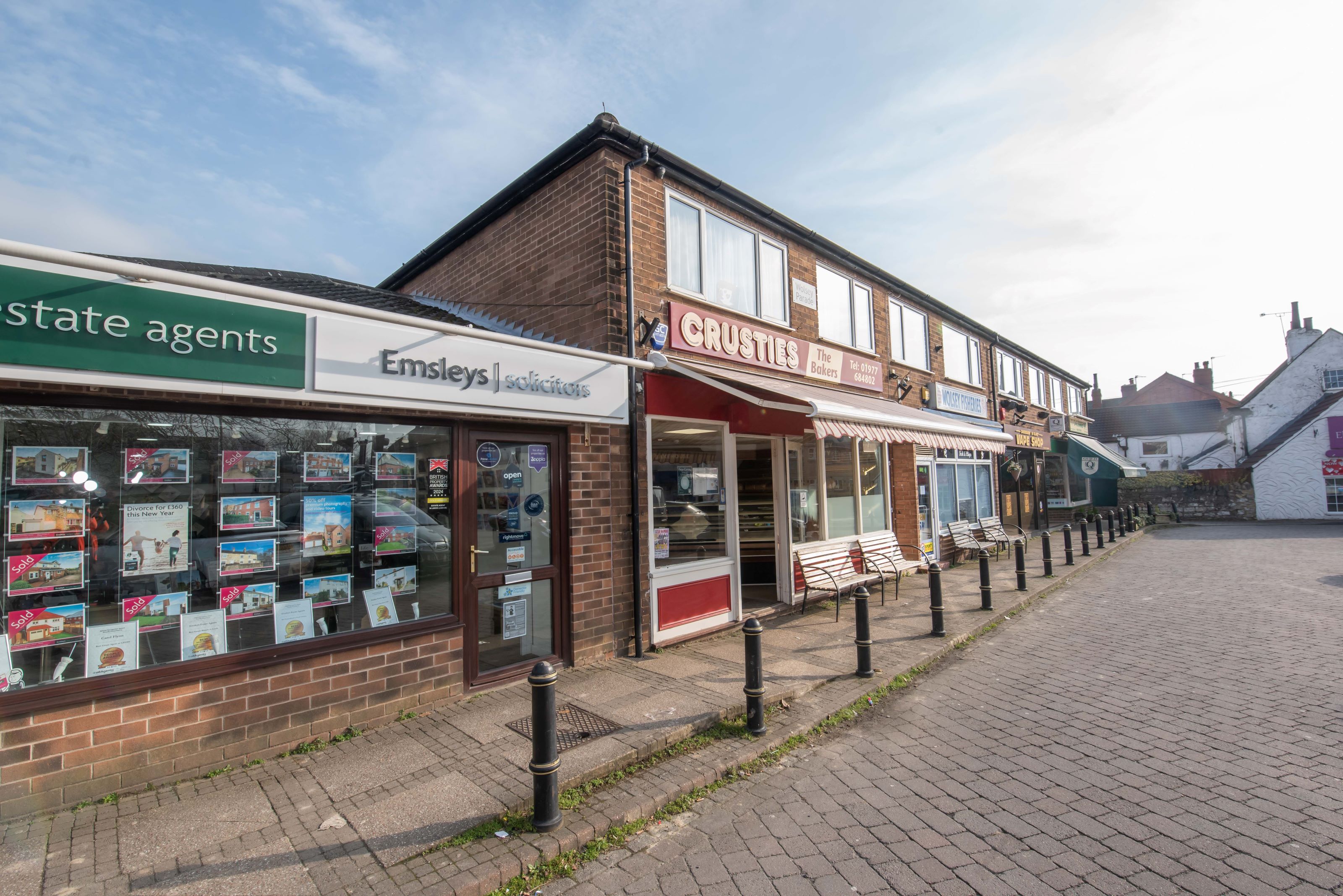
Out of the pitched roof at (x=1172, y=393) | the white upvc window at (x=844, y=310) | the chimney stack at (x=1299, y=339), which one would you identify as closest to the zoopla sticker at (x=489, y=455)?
the white upvc window at (x=844, y=310)

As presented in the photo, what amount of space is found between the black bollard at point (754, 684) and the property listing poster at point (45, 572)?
173 inches

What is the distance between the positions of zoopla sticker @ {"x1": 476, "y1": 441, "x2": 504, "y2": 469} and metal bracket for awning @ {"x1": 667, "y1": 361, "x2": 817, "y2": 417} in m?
2.03

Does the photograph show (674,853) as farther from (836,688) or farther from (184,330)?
→ (184,330)

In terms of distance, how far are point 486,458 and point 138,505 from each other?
2.47 metres

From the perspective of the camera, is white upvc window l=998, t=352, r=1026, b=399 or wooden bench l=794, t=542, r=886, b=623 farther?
white upvc window l=998, t=352, r=1026, b=399

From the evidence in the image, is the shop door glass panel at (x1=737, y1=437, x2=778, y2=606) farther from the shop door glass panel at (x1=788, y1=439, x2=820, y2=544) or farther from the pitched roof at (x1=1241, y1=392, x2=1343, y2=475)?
the pitched roof at (x1=1241, y1=392, x2=1343, y2=475)

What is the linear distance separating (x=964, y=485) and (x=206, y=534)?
14.9m

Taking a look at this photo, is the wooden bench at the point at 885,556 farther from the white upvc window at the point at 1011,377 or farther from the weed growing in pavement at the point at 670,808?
the white upvc window at the point at 1011,377

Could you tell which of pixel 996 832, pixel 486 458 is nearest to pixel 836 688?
pixel 996 832

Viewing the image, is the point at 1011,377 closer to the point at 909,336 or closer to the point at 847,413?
the point at 909,336

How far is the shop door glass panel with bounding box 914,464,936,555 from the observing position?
41.5 ft

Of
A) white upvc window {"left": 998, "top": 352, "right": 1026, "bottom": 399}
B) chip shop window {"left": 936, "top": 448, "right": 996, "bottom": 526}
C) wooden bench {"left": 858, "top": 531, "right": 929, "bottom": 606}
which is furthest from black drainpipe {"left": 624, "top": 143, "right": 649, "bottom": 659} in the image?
white upvc window {"left": 998, "top": 352, "right": 1026, "bottom": 399}

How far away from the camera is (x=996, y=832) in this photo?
344 cm

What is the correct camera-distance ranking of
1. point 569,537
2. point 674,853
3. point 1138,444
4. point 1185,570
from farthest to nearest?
point 1138,444 → point 1185,570 → point 569,537 → point 674,853
